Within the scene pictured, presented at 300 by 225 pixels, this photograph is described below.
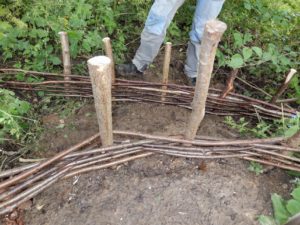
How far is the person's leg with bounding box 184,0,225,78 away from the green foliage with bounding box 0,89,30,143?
135 cm

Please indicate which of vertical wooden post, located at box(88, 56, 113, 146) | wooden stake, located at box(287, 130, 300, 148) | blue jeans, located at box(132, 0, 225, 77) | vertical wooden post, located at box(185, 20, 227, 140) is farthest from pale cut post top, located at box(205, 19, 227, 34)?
blue jeans, located at box(132, 0, 225, 77)

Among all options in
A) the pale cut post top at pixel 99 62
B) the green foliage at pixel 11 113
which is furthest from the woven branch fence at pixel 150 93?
the pale cut post top at pixel 99 62

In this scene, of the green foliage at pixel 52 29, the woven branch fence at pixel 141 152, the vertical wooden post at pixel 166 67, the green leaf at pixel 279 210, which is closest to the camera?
the woven branch fence at pixel 141 152

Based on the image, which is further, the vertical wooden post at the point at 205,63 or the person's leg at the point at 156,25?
the person's leg at the point at 156,25

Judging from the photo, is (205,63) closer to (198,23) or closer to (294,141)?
(294,141)

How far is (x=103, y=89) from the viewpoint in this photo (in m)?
1.40

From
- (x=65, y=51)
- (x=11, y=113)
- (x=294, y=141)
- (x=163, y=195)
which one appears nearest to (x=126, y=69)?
(x=65, y=51)

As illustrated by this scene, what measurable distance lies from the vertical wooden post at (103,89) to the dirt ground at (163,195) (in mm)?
290

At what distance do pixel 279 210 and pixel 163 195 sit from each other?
609 mm

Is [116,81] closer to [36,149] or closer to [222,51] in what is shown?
[36,149]

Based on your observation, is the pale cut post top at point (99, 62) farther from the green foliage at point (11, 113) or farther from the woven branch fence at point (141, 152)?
the green foliage at point (11, 113)

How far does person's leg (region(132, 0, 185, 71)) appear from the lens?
233 centimetres

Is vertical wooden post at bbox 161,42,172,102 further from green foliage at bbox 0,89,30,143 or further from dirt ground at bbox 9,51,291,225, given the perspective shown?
green foliage at bbox 0,89,30,143

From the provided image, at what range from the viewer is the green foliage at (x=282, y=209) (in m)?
1.64
